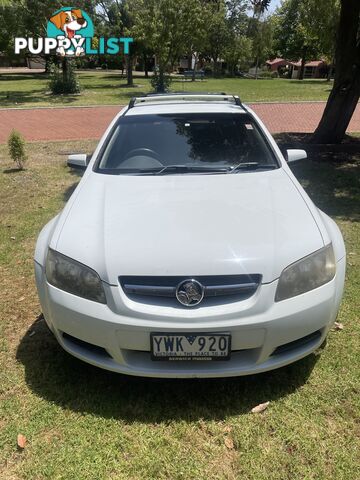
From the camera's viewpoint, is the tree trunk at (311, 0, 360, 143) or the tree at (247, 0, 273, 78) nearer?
the tree trunk at (311, 0, 360, 143)

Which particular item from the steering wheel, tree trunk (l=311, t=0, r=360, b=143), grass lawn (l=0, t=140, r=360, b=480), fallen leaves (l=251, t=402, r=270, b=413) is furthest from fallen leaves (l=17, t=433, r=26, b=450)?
tree trunk (l=311, t=0, r=360, b=143)

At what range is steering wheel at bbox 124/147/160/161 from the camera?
140 inches

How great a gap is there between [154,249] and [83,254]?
40cm

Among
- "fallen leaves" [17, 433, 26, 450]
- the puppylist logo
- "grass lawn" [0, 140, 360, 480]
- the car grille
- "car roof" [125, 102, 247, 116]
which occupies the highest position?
the puppylist logo

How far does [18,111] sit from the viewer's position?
→ 1655 centimetres

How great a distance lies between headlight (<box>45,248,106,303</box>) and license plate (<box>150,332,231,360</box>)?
37 cm

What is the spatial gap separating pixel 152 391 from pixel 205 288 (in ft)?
2.81

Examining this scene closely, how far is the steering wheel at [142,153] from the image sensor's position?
3546 mm

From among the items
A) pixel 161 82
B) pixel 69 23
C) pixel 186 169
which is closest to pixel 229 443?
pixel 186 169

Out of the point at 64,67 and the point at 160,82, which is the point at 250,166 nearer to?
the point at 160,82

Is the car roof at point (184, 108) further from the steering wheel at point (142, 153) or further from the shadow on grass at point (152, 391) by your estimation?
the shadow on grass at point (152, 391)

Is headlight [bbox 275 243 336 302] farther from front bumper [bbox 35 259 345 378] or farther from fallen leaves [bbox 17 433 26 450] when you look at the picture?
fallen leaves [bbox 17 433 26 450]

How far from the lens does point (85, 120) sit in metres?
14.4

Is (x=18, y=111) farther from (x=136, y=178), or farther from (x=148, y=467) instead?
(x=148, y=467)
